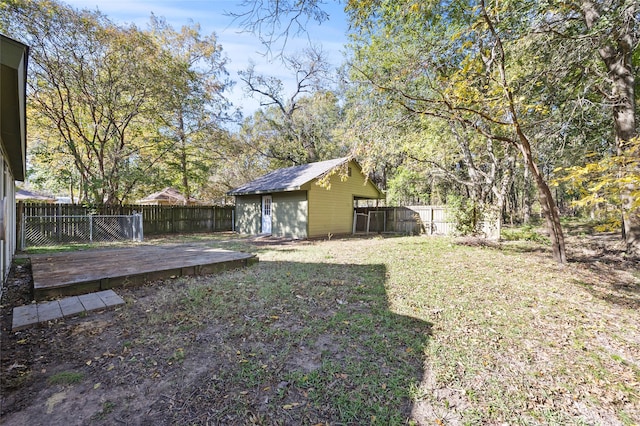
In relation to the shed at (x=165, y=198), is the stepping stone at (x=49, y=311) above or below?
below

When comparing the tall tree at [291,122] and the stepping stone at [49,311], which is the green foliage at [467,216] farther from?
the tall tree at [291,122]

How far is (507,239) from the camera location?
11.3 m

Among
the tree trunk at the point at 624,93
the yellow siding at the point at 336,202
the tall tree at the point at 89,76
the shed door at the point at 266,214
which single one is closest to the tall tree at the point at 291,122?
the yellow siding at the point at 336,202

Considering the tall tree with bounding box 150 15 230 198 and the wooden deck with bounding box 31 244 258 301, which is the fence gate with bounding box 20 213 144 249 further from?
the wooden deck with bounding box 31 244 258 301

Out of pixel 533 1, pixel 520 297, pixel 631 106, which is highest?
pixel 533 1

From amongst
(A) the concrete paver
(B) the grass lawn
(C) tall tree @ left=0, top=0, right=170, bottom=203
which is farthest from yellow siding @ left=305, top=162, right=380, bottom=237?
(A) the concrete paver

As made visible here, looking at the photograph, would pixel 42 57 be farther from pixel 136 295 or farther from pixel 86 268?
pixel 136 295

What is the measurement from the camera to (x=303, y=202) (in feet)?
40.3

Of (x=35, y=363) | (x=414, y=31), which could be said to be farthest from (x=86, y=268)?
(x=414, y=31)

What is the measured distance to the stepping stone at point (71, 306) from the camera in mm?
3312

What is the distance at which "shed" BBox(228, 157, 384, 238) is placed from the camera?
1223 cm

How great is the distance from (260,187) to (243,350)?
11938mm

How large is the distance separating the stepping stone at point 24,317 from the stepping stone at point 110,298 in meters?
0.64

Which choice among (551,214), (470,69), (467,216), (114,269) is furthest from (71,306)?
(467,216)
